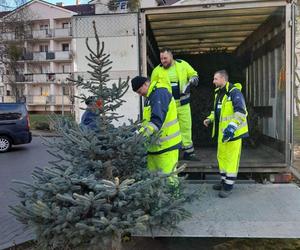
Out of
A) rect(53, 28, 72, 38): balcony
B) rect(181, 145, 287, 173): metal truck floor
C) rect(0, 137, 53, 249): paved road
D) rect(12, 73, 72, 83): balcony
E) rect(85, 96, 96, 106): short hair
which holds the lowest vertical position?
rect(0, 137, 53, 249): paved road

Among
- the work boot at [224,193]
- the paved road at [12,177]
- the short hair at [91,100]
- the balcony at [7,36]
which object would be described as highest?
the balcony at [7,36]

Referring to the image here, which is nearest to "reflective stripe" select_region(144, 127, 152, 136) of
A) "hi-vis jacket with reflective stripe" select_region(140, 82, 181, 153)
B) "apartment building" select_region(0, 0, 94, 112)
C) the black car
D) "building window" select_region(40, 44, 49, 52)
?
"hi-vis jacket with reflective stripe" select_region(140, 82, 181, 153)

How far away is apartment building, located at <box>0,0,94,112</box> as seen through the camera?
2185 inches

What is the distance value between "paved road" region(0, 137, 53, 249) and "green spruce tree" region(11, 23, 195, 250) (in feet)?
1.64

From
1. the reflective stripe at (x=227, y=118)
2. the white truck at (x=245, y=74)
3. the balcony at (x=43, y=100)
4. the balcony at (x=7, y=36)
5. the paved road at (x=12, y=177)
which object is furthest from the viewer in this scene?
the balcony at (x=43, y=100)

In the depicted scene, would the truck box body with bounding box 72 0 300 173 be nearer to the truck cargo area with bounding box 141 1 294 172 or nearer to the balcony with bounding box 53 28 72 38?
the truck cargo area with bounding box 141 1 294 172

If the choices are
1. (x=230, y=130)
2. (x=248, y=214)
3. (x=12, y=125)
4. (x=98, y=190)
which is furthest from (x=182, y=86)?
(x=12, y=125)

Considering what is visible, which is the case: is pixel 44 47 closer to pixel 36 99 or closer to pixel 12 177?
pixel 36 99

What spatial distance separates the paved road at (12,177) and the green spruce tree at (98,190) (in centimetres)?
50

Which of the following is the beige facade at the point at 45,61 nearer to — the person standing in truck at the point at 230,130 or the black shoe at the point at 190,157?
the black shoe at the point at 190,157

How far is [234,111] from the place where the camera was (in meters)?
5.41

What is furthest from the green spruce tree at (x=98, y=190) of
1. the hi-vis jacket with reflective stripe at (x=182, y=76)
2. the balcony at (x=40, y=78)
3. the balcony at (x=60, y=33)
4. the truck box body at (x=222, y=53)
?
the balcony at (x=60, y=33)

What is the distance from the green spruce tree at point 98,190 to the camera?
11.3 ft

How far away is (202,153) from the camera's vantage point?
742cm
